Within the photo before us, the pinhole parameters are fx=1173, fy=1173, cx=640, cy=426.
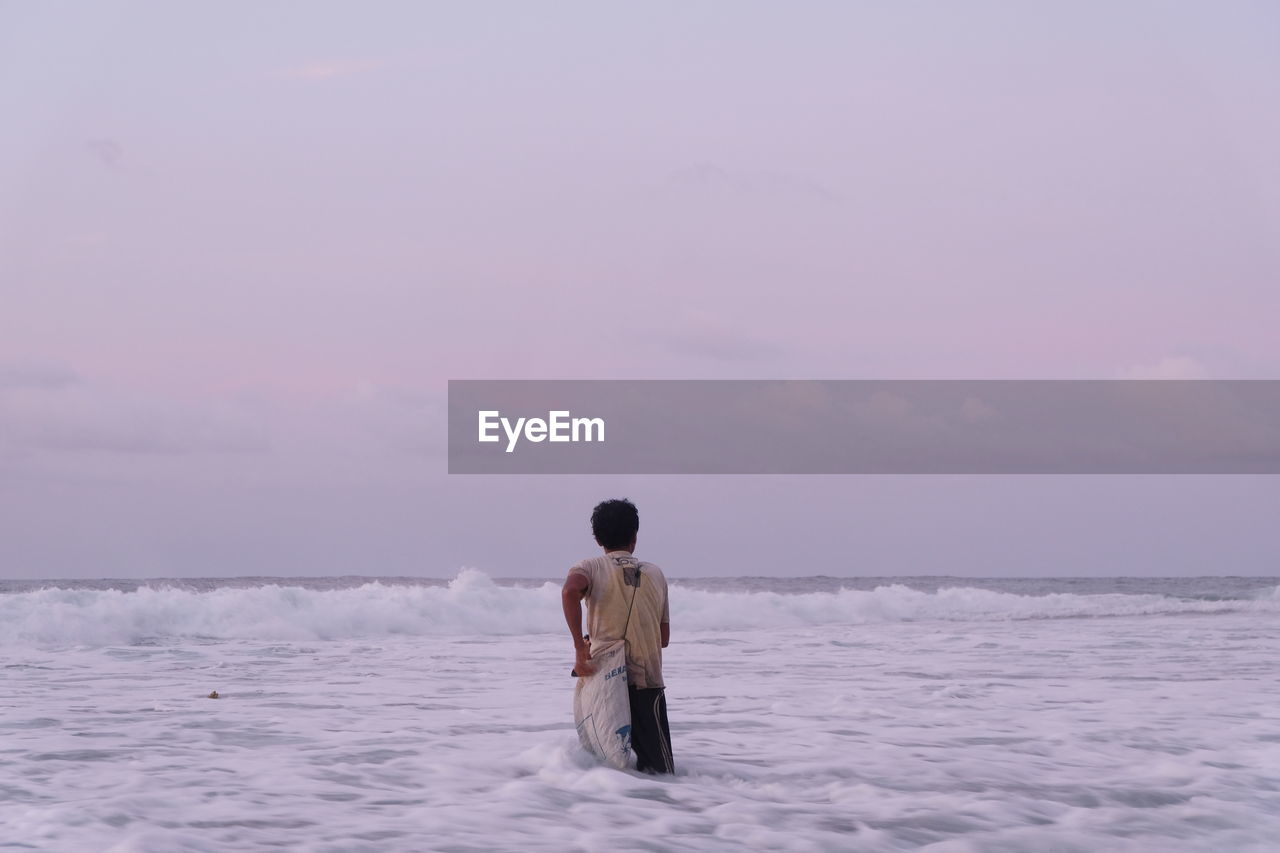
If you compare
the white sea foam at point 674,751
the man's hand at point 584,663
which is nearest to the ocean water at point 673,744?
Result: the white sea foam at point 674,751

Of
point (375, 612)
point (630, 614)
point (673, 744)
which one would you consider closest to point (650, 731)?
point (630, 614)

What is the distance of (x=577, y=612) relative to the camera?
6781 mm

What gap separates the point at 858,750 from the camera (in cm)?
863

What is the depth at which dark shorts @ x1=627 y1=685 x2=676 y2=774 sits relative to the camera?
709 cm

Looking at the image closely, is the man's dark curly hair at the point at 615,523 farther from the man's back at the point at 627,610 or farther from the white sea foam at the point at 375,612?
the white sea foam at the point at 375,612

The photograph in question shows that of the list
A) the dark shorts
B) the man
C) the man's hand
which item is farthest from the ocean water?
the man's hand

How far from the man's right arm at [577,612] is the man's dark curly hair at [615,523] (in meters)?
0.36

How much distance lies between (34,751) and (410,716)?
9.88 feet

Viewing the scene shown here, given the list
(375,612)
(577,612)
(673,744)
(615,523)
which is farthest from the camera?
(375,612)

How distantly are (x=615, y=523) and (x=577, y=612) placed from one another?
0.66m

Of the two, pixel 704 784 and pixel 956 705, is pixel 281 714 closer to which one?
pixel 704 784

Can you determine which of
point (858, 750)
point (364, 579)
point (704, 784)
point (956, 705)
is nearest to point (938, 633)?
point (956, 705)

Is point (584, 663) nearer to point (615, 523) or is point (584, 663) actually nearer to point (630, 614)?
point (630, 614)

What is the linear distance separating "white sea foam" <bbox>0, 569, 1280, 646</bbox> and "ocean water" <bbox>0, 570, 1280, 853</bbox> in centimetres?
23
